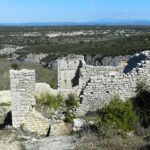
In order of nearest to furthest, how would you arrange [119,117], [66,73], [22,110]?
[119,117]
[22,110]
[66,73]

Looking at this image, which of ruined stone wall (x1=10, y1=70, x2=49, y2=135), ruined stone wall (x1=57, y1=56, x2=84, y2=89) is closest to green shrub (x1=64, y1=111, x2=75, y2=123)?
ruined stone wall (x1=10, y1=70, x2=49, y2=135)

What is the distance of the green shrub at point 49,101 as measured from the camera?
14398 mm

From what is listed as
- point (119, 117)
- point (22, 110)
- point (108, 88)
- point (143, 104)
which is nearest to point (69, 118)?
point (22, 110)

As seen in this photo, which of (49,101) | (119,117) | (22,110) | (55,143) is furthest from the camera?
(49,101)

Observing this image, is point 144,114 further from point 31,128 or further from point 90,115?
point 31,128

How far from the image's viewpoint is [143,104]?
531 inches

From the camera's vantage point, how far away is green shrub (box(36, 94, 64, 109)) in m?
14.4

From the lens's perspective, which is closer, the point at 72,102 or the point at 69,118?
the point at 69,118

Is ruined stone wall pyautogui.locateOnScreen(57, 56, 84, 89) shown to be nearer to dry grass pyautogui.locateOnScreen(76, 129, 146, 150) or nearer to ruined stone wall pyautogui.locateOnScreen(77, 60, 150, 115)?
Result: ruined stone wall pyautogui.locateOnScreen(77, 60, 150, 115)

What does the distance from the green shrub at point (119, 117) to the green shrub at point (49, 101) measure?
2777 millimetres

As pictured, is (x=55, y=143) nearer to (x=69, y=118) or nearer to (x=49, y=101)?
(x=69, y=118)

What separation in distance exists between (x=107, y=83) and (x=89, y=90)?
1.92ft

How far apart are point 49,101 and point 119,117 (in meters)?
3.37

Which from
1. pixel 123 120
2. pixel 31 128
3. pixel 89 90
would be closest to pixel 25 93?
pixel 31 128
